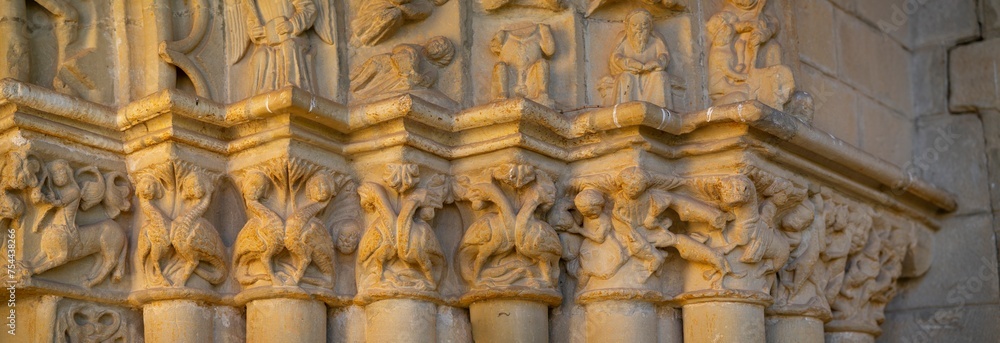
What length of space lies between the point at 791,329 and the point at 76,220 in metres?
2.30

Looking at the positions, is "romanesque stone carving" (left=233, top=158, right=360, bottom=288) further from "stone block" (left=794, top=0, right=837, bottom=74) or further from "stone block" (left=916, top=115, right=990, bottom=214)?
"stone block" (left=916, top=115, right=990, bottom=214)

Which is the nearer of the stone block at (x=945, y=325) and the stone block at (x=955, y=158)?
the stone block at (x=945, y=325)

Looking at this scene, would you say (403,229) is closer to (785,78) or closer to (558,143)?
(558,143)

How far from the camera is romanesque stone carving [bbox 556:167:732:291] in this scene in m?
4.59

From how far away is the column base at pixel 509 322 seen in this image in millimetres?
4562

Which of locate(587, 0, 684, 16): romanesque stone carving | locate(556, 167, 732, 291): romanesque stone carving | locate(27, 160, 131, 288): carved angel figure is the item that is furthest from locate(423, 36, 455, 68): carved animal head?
locate(27, 160, 131, 288): carved angel figure

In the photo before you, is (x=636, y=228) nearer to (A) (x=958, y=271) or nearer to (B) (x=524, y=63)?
(B) (x=524, y=63)

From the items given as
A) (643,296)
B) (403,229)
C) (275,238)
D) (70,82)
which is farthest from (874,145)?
(70,82)

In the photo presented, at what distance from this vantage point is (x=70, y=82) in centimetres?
462

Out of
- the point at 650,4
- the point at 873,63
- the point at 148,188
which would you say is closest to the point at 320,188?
the point at 148,188

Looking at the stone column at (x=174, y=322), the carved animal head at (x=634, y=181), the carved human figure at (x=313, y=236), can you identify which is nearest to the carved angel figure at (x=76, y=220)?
the stone column at (x=174, y=322)

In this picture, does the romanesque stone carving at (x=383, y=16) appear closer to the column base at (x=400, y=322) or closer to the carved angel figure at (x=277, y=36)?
the carved angel figure at (x=277, y=36)

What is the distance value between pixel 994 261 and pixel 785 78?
153cm

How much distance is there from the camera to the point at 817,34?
5.31 m
